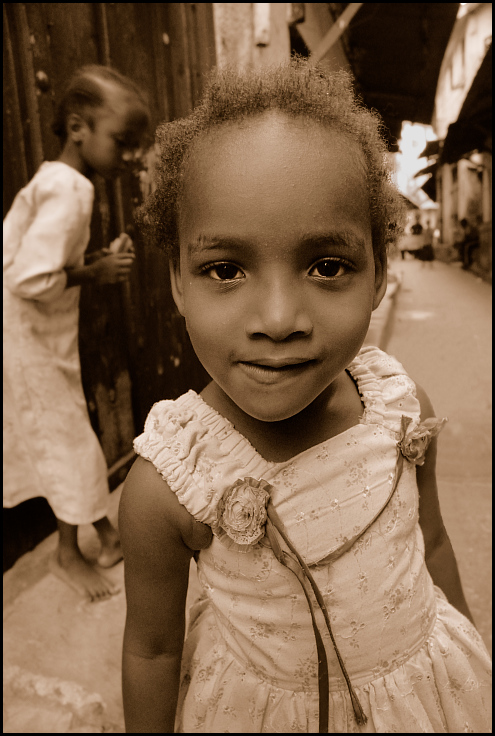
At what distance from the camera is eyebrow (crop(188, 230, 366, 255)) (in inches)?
27.6

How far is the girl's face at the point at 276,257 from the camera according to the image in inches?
27.3

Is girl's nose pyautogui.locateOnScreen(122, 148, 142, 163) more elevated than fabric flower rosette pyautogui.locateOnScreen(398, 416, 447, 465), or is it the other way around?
girl's nose pyautogui.locateOnScreen(122, 148, 142, 163)

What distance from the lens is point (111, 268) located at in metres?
1.90

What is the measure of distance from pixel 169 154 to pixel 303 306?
0.33 metres

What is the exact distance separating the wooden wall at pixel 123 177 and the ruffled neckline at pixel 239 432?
145 cm

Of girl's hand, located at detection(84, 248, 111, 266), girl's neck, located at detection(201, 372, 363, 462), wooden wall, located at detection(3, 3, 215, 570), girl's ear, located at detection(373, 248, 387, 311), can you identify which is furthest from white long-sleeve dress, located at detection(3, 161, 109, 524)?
girl's ear, located at detection(373, 248, 387, 311)

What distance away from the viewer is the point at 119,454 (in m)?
2.85

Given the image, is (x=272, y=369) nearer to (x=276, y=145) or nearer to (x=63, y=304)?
(x=276, y=145)

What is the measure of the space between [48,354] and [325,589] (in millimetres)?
1352

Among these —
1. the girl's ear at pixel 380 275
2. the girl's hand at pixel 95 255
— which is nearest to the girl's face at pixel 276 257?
the girl's ear at pixel 380 275

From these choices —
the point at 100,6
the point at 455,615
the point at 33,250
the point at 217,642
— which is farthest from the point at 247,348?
the point at 100,6

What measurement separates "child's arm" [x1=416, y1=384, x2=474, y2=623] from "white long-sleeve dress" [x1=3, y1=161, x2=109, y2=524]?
1.23 m

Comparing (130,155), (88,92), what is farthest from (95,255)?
(88,92)

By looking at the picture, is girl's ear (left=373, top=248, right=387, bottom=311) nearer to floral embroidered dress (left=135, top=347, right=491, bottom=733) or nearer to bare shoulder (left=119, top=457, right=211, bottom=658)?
floral embroidered dress (left=135, top=347, right=491, bottom=733)
